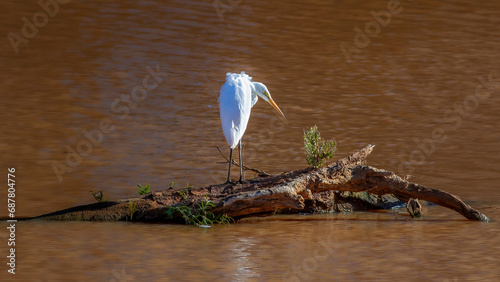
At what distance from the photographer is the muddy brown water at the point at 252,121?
671 cm

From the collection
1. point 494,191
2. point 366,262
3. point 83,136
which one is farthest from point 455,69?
point 366,262

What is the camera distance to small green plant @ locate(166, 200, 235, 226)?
7738mm

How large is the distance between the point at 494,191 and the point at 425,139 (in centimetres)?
287

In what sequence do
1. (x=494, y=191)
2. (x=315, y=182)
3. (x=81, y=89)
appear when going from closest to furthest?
1. (x=315, y=182)
2. (x=494, y=191)
3. (x=81, y=89)

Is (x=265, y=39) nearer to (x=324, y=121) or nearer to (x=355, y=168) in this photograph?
(x=324, y=121)

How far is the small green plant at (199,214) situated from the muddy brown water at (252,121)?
4.6 inches

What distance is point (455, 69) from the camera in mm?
16469
